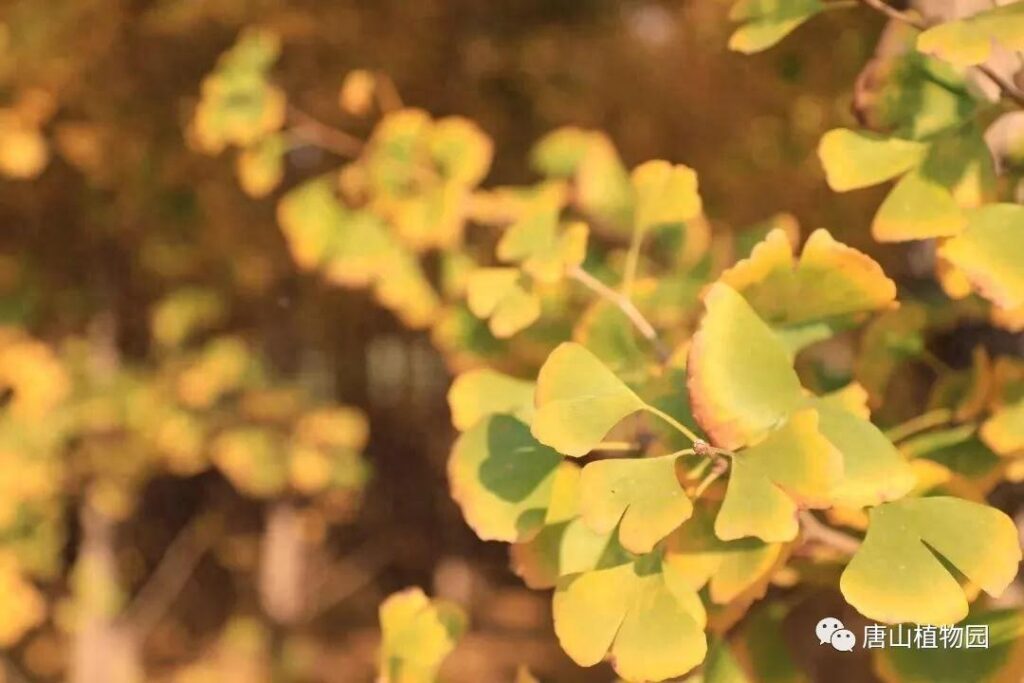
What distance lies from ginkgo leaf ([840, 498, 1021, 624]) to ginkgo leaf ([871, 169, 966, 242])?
0.10 metres

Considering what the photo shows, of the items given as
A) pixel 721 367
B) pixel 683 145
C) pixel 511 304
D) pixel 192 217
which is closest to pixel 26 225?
pixel 192 217

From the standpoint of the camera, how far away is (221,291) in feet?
3.99

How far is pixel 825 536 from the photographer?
38 centimetres

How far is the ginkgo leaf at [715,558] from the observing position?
337 mm

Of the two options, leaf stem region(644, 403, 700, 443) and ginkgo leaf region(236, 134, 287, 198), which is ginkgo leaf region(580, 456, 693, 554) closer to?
leaf stem region(644, 403, 700, 443)

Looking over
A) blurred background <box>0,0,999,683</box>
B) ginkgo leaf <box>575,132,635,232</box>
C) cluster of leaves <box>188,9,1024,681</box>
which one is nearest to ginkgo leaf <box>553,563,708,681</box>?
cluster of leaves <box>188,9,1024,681</box>

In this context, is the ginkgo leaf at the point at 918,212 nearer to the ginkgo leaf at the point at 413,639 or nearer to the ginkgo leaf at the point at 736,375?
the ginkgo leaf at the point at 736,375

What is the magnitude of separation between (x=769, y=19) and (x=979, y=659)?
272 millimetres

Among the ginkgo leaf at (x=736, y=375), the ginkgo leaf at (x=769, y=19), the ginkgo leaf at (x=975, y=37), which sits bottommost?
the ginkgo leaf at (x=736, y=375)

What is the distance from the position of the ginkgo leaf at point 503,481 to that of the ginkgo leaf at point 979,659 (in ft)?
0.54

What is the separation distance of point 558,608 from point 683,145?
0.72m

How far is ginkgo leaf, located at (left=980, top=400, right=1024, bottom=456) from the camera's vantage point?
13.8 inches

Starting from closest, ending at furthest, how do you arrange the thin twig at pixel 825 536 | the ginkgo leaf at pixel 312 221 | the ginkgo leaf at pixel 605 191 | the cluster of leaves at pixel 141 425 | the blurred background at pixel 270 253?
the thin twig at pixel 825 536
the ginkgo leaf at pixel 605 191
the ginkgo leaf at pixel 312 221
the blurred background at pixel 270 253
the cluster of leaves at pixel 141 425

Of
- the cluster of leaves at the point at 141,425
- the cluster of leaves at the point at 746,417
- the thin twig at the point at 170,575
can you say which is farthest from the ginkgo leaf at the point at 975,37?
the thin twig at the point at 170,575
